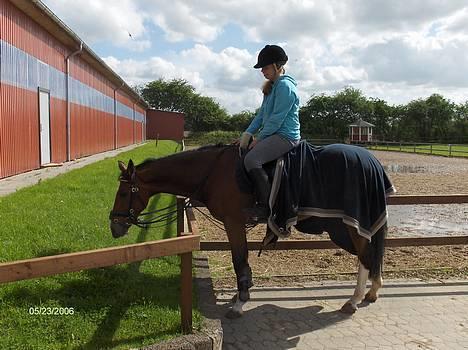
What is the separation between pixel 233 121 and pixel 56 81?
61604 mm

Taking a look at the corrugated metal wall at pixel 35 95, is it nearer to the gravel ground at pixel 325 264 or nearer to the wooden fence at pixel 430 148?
the gravel ground at pixel 325 264

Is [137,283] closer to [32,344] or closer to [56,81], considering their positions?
[32,344]

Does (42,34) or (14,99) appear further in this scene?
(42,34)

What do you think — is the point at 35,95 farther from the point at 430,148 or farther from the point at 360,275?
the point at 430,148

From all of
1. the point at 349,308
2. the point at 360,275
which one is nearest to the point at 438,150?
the point at 360,275

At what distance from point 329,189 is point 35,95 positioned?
11.8 metres

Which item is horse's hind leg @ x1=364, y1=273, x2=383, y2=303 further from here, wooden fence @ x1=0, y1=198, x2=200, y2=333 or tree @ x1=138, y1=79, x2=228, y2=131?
tree @ x1=138, y1=79, x2=228, y2=131

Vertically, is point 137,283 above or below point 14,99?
below

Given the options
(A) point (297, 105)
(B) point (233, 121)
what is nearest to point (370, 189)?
(A) point (297, 105)

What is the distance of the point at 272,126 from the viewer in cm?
450

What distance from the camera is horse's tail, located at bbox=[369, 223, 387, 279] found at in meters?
4.86

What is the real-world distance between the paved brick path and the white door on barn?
11171 mm

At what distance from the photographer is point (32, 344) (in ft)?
11.0

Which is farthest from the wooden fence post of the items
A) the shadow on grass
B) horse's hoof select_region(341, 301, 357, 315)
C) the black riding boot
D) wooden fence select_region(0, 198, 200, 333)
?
horse's hoof select_region(341, 301, 357, 315)
